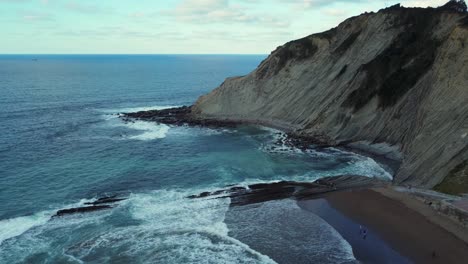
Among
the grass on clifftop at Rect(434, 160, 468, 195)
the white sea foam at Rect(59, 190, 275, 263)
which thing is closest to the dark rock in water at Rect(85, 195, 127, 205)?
the white sea foam at Rect(59, 190, 275, 263)

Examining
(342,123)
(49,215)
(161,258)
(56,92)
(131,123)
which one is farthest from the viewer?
(56,92)

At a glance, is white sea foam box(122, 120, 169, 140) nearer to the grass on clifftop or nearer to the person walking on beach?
the person walking on beach

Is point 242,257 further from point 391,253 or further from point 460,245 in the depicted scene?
point 460,245

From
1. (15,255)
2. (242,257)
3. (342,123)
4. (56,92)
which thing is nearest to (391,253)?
(242,257)

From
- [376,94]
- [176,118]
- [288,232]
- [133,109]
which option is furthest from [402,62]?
[133,109]

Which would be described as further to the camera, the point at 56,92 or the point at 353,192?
the point at 56,92

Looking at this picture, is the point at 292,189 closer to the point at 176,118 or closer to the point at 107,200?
the point at 107,200

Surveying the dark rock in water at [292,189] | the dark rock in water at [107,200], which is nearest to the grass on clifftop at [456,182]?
the dark rock in water at [292,189]
